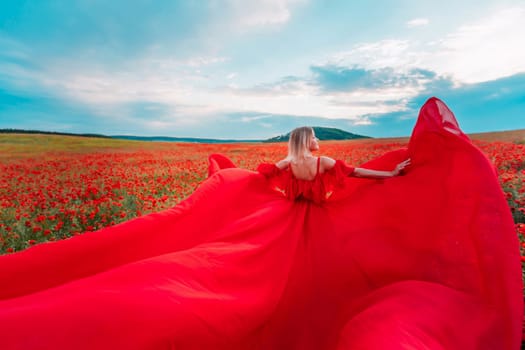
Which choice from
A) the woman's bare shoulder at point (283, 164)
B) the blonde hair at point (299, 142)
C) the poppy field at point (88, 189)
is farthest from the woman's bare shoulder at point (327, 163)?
the poppy field at point (88, 189)

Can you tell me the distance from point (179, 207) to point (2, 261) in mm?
1690

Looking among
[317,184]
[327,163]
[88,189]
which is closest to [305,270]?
[317,184]

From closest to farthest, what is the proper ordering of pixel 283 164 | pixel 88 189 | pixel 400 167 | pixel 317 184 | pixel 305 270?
1. pixel 305 270
2. pixel 400 167
3. pixel 317 184
4. pixel 283 164
5. pixel 88 189

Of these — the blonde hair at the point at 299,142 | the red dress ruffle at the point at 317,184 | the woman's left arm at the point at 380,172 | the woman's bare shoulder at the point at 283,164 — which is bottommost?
the red dress ruffle at the point at 317,184

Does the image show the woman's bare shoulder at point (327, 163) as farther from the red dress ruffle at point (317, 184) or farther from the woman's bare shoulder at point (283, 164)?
the woman's bare shoulder at point (283, 164)

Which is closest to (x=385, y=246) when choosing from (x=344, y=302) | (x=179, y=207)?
(x=344, y=302)

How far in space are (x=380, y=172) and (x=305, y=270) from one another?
1660 mm

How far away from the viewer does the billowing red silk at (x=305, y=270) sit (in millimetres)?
1990

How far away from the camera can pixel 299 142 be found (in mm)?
4289

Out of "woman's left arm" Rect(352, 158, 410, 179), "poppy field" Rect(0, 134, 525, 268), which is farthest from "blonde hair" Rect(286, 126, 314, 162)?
"poppy field" Rect(0, 134, 525, 268)

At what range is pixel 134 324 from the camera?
6.31 ft

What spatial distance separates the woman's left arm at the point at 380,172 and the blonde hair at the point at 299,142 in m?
0.75

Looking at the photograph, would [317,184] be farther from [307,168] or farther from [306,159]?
[306,159]

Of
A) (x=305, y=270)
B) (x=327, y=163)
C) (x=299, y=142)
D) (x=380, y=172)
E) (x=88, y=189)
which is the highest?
(x=299, y=142)
